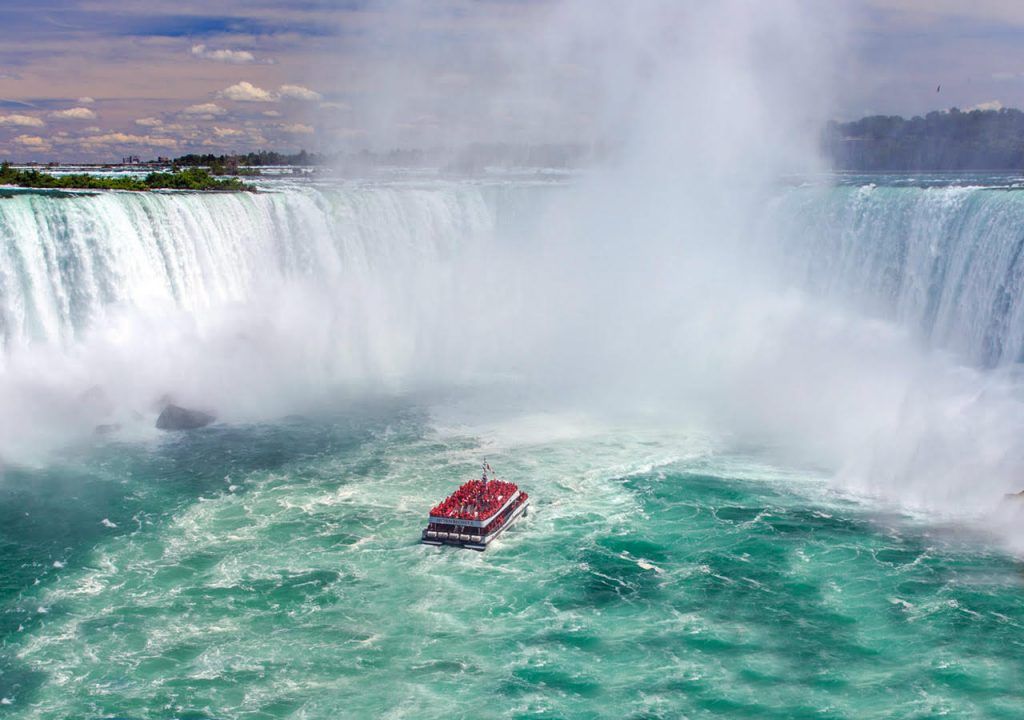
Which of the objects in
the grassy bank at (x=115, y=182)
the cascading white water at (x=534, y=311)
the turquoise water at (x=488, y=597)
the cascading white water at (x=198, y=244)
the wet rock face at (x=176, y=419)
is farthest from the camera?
the grassy bank at (x=115, y=182)

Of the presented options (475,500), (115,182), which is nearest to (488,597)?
(475,500)

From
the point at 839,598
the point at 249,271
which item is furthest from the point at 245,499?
the point at 249,271

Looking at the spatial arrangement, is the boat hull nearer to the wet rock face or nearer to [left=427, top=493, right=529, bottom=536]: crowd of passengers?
[left=427, top=493, right=529, bottom=536]: crowd of passengers

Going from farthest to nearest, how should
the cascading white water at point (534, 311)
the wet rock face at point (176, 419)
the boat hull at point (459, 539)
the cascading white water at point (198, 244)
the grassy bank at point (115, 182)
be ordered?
the grassy bank at point (115, 182) → the cascading white water at point (198, 244) → the wet rock face at point (176, 419) → the cascading white water at point (534, 311) → the boat hull at point (459, 539)

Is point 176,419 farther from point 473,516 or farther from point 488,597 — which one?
point 488,597

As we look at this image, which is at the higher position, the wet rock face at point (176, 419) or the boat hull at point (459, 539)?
the boat hull at point (459, 539)

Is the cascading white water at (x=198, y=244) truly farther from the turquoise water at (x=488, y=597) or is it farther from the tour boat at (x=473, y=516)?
the tour boat at (x=473, y=516)

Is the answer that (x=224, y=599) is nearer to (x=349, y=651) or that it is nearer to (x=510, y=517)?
(x=349, y=651)

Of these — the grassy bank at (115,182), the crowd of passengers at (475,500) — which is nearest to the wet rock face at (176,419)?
the crowd of passengers at (475,500)
